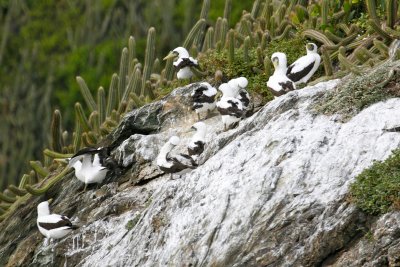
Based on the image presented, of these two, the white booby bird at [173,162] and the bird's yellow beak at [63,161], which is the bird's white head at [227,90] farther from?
the bird's yellow beak at [63,161]


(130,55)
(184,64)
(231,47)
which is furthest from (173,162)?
(130,55)

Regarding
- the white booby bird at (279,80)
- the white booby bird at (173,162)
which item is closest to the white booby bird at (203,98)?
the white booby bird at (279,80)

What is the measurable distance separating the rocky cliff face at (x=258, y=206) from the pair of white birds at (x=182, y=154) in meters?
0.21

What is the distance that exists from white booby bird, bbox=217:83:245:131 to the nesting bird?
5.82 ft

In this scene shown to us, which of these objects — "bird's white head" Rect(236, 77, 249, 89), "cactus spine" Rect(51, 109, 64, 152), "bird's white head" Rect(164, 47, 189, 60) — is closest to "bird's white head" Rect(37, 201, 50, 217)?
"cactus spine" Rect(51, 109, 64, 152)

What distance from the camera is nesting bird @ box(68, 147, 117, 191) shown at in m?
16.2

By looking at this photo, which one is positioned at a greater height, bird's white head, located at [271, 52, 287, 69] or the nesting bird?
bird's white head, located at [271, 52, 287, 69]

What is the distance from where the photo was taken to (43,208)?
639 inches

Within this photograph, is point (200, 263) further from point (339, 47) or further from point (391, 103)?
point (339, 47)

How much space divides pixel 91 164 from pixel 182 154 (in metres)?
1.62

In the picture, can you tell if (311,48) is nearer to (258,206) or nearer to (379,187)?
(258,206)

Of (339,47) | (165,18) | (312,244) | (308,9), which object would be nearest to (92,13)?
(165,18)

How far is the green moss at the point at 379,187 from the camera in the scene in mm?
11898

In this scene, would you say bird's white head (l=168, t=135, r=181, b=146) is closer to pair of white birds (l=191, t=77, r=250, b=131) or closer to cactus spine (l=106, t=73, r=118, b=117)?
pair of white birds (l=191, t=77, r=250, b=131)
